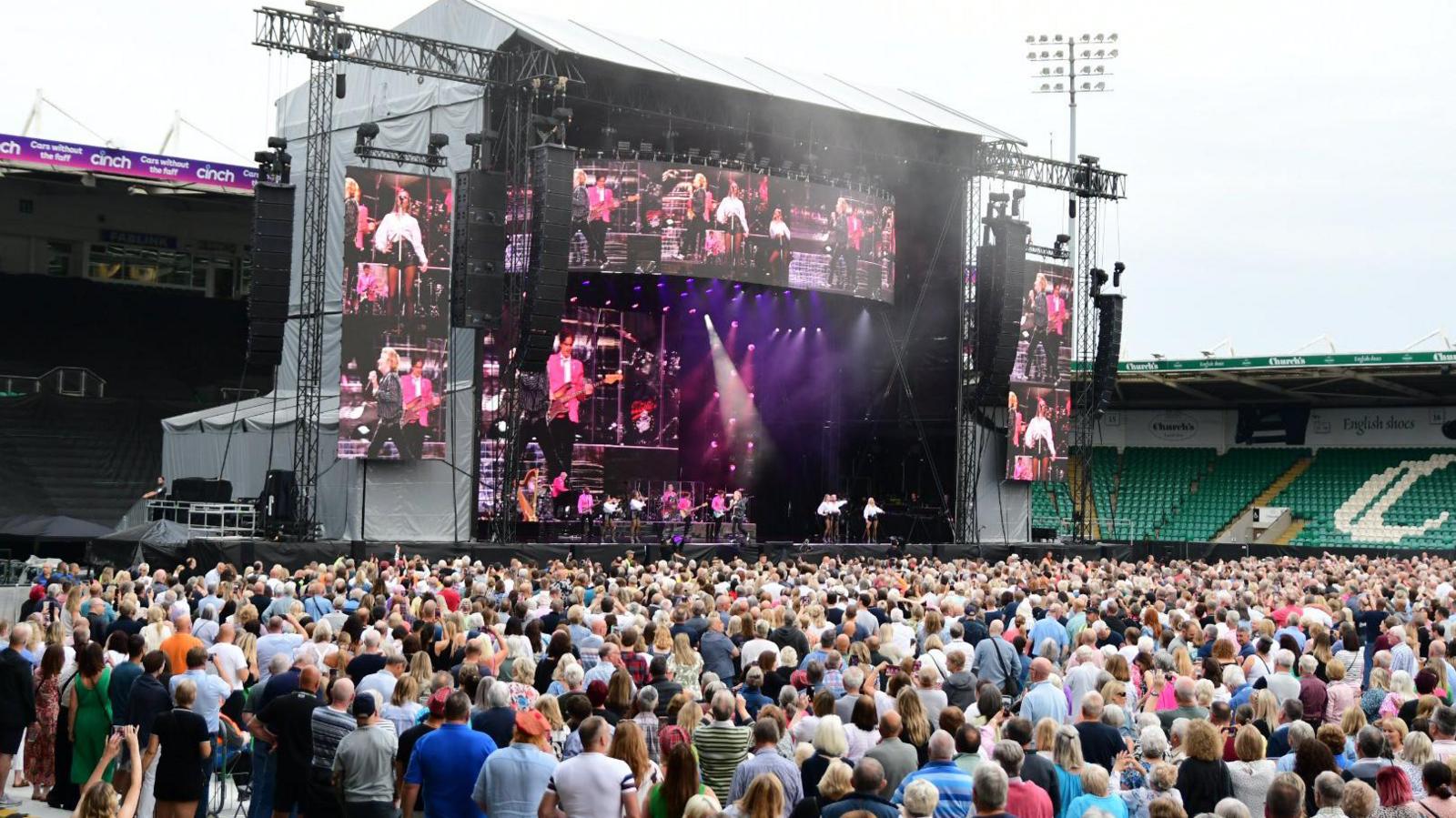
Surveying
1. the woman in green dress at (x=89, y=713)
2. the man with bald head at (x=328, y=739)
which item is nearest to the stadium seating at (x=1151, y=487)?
the woman in green dress at (x=89, y=713)

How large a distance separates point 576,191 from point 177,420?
11291 mm

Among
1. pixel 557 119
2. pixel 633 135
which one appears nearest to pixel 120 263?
pixel 633 135

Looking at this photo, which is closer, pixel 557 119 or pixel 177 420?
pixel 557 119

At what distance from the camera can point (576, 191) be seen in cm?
3108

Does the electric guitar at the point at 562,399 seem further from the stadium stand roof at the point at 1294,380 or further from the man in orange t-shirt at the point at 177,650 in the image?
the man in orange t-shirt at the point at 177,650

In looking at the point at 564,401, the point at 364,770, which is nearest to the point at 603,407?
the point at 564,401

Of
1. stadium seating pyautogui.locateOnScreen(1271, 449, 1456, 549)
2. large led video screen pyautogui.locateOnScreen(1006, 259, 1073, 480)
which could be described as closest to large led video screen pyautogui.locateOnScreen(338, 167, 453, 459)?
large led video screen pyautogui.locateOnScreen(1006, 259, 1073, 480)

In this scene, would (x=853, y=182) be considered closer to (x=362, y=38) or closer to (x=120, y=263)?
(x=362, y=38)

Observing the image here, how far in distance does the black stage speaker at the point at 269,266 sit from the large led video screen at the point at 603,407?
7.35m

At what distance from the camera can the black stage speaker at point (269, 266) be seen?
27.5 metres

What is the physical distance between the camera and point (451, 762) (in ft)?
26.3

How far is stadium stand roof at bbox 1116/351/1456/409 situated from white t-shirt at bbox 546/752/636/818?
40708 mm

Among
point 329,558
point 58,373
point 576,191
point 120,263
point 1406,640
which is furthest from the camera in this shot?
point 120,263

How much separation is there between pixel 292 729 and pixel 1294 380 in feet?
139
